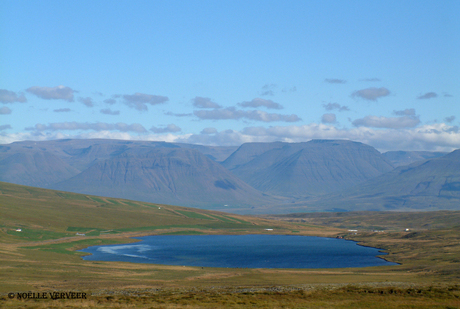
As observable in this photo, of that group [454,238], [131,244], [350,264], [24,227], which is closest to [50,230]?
[24,227]

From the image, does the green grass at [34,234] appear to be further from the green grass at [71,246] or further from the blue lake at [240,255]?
the blue lake at [240,255]

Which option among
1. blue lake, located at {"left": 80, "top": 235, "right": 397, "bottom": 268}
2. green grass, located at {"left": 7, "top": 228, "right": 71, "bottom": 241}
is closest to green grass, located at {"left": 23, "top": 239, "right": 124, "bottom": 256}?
blue lake, located at {"left": 80, "top": 235, "right": 397, "bottom": 268}

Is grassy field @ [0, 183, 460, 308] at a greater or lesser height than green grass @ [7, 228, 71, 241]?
greater

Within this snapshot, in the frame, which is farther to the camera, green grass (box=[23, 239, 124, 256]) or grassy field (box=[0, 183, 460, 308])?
green grass (box=[23, 239, 124, 256])

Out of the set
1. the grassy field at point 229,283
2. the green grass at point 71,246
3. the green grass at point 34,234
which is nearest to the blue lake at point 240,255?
the green grass at point 71,246

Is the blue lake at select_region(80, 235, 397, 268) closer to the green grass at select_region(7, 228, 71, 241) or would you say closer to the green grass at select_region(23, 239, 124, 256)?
the green grass at select_region(23, 239, 124, 256)

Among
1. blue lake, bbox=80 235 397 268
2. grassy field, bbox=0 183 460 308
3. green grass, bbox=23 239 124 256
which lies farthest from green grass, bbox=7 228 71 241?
blue lake, bbox=80 235 397 268

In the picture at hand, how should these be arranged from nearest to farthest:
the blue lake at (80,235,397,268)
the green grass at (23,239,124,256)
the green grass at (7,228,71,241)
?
the blue lake at (80,235,397,268)
the green grass at (23,239,124,256)
the green grass at (7,228,71,241)

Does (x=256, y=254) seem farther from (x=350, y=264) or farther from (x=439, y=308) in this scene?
(x=439, y=308)

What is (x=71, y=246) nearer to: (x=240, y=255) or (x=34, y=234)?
(x=34, y=234)

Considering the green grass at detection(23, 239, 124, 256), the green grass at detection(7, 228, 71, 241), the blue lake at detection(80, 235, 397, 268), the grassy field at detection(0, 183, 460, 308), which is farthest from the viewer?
the green grass at detection(7, 228, 71, 241)

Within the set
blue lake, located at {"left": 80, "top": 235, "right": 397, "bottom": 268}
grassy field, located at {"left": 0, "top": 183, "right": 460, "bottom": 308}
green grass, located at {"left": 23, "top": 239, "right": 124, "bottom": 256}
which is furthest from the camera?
green grass, located at {"left": 23, "top": 239, "right": 124, "bottom": 256}

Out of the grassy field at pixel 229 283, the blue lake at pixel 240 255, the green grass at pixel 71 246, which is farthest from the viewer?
the green grass at pixel 71 246

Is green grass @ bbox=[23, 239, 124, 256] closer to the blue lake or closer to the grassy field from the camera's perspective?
the grassy field
